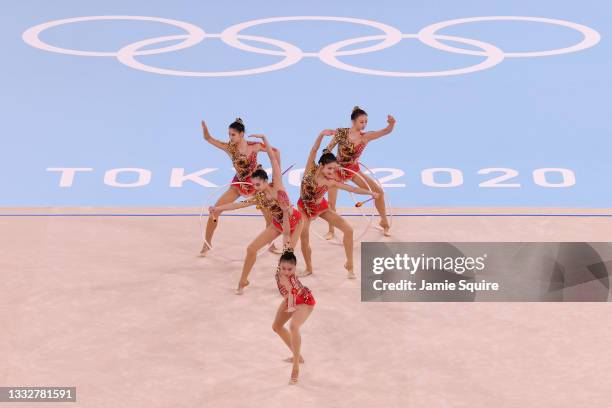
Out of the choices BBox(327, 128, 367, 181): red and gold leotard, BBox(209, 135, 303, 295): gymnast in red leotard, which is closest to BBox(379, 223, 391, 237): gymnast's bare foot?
BBox(327, 128, 367, 181): red and gold leotard

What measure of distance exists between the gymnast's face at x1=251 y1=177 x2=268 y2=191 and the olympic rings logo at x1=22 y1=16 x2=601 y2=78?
731 cm

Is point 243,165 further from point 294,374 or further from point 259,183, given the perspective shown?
point 294,374

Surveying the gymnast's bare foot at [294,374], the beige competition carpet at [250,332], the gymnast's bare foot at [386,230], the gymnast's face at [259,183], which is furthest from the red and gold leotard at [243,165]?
the gymnast's bare foot at [294,374]

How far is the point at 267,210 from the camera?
46.5ft

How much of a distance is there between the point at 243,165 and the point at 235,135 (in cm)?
42

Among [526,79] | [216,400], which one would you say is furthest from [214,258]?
[526,79]

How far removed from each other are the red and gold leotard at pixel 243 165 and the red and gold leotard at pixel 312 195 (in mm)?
762

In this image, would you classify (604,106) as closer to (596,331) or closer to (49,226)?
(596,331)

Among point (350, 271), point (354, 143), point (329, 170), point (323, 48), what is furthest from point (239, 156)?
point (323, 48)

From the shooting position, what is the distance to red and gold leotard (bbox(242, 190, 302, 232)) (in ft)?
45.6

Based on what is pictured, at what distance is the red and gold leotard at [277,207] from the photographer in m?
13.9

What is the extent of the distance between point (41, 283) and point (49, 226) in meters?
1.86

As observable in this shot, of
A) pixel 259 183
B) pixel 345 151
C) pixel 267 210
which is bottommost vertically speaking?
pixel 267 210

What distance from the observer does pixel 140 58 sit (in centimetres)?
2148
